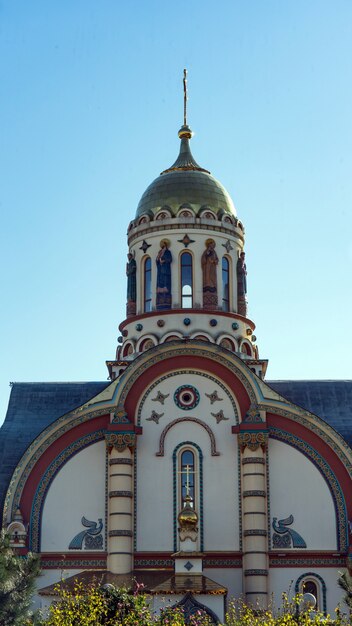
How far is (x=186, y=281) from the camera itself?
38094 millimetres

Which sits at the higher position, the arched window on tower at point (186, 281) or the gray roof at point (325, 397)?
the arched window on tower at point (186, 281)

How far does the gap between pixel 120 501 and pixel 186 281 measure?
860 centimetres

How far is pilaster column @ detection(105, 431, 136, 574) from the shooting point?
Answer: 32688 mm

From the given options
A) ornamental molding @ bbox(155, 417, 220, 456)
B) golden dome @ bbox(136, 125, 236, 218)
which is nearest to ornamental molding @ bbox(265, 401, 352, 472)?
ornamental molding @ bbox(155, 417, 220, 456)

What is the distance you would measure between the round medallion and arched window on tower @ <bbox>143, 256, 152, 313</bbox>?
4374 millimetres

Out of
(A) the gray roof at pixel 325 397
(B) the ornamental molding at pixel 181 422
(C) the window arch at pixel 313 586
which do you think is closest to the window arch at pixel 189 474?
(B) the ornamental molding at pixel 181 422

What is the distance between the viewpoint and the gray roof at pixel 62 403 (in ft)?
118

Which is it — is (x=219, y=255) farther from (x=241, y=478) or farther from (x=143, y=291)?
(x=241, y=478)

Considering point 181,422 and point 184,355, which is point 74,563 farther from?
point 184,355

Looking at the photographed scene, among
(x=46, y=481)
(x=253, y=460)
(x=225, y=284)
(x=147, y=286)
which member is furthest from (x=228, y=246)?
(x=46, y=481)

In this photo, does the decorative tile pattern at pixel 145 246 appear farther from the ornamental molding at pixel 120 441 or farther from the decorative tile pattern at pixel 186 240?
the ornamental molding at pixel 120 441

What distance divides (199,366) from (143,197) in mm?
8351

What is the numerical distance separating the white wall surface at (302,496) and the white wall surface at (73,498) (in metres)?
5.27

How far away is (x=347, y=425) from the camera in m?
36.0
